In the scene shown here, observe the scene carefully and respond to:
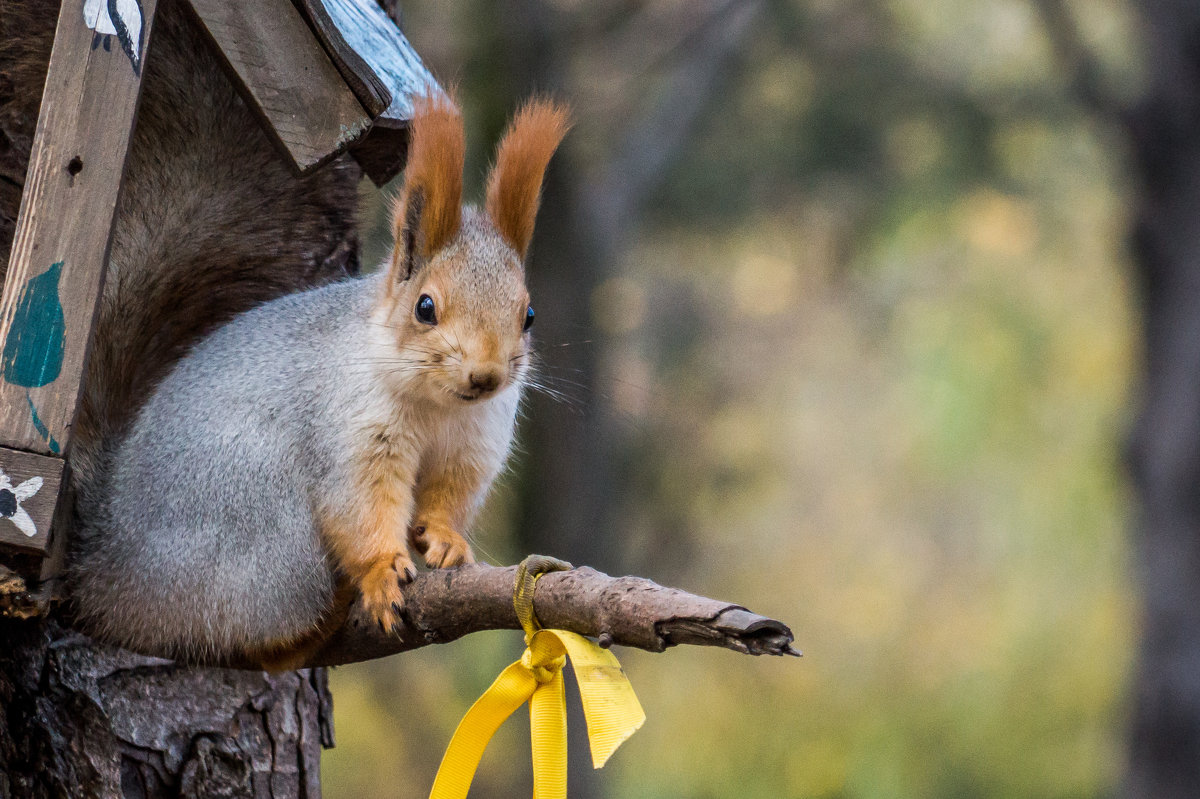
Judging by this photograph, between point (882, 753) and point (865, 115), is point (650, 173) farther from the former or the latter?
point (882, 753)

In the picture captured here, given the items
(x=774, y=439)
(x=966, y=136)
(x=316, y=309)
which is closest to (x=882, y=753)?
(x=774, y=439)

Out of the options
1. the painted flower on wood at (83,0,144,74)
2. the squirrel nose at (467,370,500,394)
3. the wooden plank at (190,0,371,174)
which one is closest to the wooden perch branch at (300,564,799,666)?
the squirrel nose at (467,370,500,394)

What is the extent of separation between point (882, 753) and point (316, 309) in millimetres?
4574

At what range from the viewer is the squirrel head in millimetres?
1257

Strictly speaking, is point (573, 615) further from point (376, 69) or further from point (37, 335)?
point (376, 69)

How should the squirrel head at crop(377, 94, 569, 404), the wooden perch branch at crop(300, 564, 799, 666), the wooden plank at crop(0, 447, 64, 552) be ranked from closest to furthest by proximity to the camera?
the wooden perch branch at crop(300, 564, 799, 666), the wooden plank at crop(0, 447, 64, 552), the squirrel head at crop(377, 94, 569, 404)

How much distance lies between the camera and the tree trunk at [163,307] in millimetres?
1354

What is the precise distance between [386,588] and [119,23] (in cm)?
61

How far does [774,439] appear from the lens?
6.26 metres

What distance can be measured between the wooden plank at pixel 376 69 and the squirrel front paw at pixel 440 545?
17.8 inches

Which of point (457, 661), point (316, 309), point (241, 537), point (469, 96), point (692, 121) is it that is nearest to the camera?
point (241, 537)

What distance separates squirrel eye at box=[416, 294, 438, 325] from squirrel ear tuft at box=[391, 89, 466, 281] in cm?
6

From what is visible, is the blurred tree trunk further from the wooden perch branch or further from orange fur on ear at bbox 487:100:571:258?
the wooden perch branch

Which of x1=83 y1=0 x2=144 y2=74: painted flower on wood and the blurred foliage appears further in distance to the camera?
the blurred foliage
